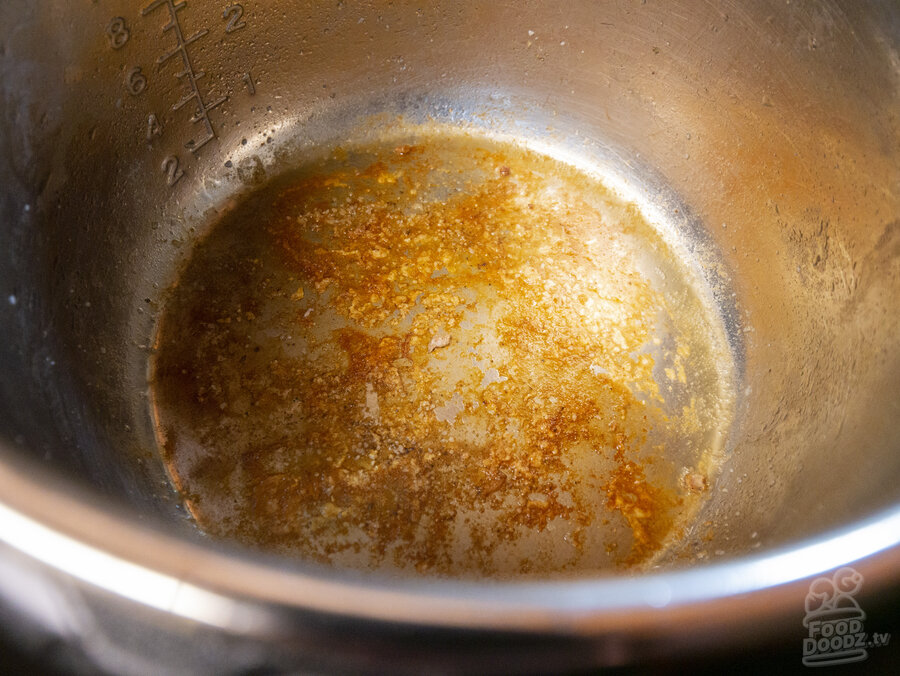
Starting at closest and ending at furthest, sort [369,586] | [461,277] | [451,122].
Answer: [369,586] < [461,277] < [451,122]

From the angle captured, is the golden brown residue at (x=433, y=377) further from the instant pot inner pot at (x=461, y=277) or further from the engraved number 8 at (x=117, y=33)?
the engraved number 8 at (x=117, y=33)

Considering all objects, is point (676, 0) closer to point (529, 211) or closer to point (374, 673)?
point (529, 211)

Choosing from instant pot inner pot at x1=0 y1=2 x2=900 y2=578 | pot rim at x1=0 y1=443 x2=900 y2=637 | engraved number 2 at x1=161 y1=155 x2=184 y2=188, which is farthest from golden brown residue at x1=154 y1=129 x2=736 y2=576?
pot rim at x1=0 y1=443 x2=900 y2=637

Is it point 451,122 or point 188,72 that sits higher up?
point 451,122

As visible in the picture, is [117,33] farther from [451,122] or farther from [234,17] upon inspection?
[451,122]

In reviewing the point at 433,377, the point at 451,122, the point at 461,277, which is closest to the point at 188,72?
the point at 451,122

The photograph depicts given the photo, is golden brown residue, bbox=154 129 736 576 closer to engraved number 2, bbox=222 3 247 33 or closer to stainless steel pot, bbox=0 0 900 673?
stainless steel pot, bbox=0 0 900 673

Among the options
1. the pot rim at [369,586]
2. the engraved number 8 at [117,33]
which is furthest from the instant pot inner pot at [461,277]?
the pot rim at [369,586]
